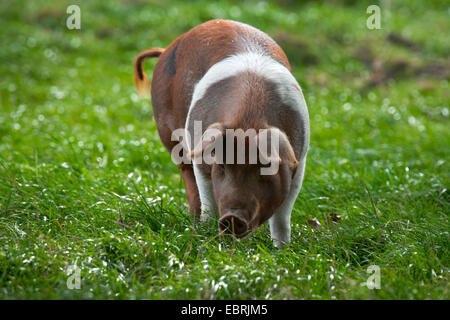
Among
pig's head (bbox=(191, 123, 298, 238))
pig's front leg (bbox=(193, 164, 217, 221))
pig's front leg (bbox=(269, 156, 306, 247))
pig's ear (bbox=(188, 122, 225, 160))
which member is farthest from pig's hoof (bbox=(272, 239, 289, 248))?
pig's ear (bbox=(188, 122, 225, 160))

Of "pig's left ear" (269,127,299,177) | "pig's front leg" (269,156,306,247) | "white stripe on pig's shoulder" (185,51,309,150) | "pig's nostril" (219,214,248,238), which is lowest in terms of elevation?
"pig's nostril" (219,214,248,238)

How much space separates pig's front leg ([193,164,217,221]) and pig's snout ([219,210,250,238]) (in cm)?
59

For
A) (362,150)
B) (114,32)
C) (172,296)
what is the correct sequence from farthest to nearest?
1. (114,32)
2. (362,150)
3. (172,296)

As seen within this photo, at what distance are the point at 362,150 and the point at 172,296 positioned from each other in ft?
12.6

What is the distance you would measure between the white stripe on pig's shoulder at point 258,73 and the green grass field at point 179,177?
879 mm

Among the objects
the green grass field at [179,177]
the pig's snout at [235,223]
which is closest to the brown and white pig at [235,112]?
the pig's snout at [235,223]

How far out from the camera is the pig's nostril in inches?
113

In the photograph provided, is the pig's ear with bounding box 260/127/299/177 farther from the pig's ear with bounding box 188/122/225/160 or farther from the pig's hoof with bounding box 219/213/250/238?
the pig's hoof with bounding box 219/213/250/238

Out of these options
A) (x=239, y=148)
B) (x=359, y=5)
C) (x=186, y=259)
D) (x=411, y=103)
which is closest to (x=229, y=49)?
(x=239, y=148)

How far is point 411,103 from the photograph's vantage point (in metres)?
8.25

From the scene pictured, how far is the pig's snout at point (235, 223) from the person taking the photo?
2.86m

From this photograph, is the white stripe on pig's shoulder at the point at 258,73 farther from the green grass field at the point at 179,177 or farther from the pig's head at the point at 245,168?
the green grass field at the point at 179,177

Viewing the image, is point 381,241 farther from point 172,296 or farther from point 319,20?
point 319,20

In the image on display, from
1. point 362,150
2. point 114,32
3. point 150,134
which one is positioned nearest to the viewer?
point 362,150
